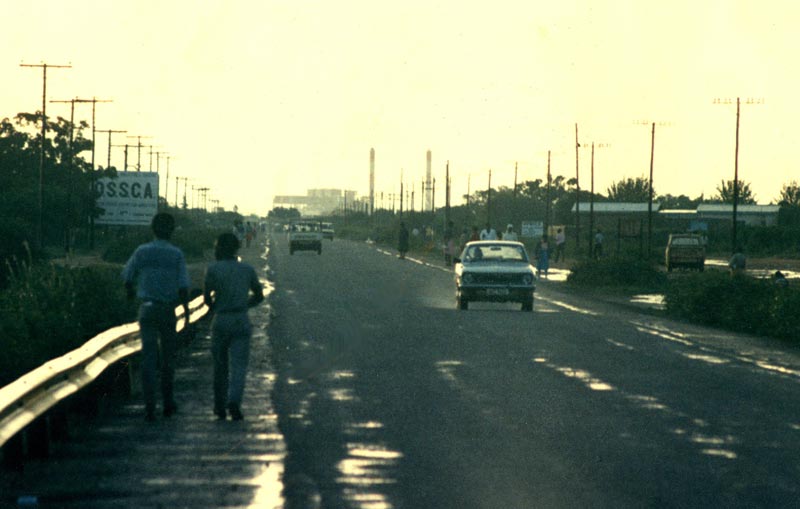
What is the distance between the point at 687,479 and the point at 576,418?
10.4 ft

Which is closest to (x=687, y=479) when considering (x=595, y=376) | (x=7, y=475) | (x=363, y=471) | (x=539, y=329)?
(x=363, y=471)

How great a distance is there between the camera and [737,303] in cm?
2731

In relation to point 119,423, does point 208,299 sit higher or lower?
higher

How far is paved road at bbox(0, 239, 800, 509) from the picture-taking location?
8.71 meters

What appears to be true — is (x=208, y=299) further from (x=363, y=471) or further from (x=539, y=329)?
(x=539, y=329)

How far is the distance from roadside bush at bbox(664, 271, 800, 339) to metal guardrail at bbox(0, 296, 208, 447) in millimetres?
13168

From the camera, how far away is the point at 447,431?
11.5 metres

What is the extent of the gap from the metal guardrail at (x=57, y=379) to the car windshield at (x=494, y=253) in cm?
1616

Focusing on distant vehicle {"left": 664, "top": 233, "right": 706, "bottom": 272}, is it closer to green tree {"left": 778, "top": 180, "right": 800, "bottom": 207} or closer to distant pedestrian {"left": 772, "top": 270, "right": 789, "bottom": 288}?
distant pedestrian {"left": 772, "top": 270, "right": 789, "bottom": 288}

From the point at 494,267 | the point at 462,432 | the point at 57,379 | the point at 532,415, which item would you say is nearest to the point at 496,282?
the point at 494,267

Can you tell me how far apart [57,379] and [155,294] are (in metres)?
1.39

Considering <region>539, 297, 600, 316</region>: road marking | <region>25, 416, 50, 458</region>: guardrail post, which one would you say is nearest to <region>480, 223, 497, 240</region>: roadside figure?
<region>539, 297, 600, 316</region>: road marking

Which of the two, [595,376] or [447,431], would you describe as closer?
[447,431]

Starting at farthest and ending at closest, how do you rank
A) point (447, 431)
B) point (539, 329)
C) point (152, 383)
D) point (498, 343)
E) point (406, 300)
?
point (406, 300) < point (539, 329) < point (498, 343) < point (152, 383) < point (447, 431)
